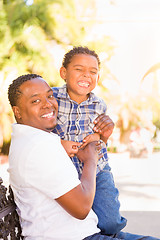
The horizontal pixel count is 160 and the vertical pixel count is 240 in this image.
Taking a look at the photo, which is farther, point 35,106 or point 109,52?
point 109,52

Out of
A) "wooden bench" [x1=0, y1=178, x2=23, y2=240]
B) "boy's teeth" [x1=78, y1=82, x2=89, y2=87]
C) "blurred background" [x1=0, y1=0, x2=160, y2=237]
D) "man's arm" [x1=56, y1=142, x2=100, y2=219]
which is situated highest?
"blurred background" [x1=0, y1=0, x2=160, y2=237]

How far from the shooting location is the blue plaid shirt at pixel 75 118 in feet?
7.18

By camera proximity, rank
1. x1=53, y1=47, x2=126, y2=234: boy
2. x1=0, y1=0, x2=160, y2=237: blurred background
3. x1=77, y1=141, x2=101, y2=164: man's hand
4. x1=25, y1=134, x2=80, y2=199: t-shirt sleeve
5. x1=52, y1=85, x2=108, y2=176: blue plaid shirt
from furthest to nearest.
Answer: x1=0, y1=0, x2=160, y2=237: blurred background → x1=52, y1=85, x2=108, y2=176: blue plaid shirt → x1=53, y1=47, x2=126, y2=234: boy → x1=77, y1=141, x2=101, y2=164: man's hand → x1=25, y1=134, x2=80, y2=199: t-shirt sleeve

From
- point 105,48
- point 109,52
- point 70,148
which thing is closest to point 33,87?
point 70,148

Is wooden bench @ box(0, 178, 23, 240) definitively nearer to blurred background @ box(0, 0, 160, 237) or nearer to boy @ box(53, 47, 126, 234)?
boy @ box(53, 47, 126, 234)

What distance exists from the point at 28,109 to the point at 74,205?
18.6 inches

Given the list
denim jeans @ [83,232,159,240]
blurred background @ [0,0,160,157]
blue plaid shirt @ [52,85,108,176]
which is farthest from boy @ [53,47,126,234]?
blurred background @ [0,0,160,157]

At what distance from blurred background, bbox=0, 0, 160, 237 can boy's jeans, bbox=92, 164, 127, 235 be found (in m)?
6.00

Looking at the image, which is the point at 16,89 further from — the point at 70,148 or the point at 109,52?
the point at 109,52

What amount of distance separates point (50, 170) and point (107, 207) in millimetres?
692

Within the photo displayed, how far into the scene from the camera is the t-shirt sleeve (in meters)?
1.37

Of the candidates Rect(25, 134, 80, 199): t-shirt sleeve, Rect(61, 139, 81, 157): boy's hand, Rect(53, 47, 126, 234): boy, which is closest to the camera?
Rect(25, 134, 80, 199): t-shirt sleeve

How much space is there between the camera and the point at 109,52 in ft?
36.6

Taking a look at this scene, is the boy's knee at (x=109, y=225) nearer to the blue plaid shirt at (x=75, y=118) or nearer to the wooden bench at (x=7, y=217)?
the blue plaid shirt at (x=75, y=118)
